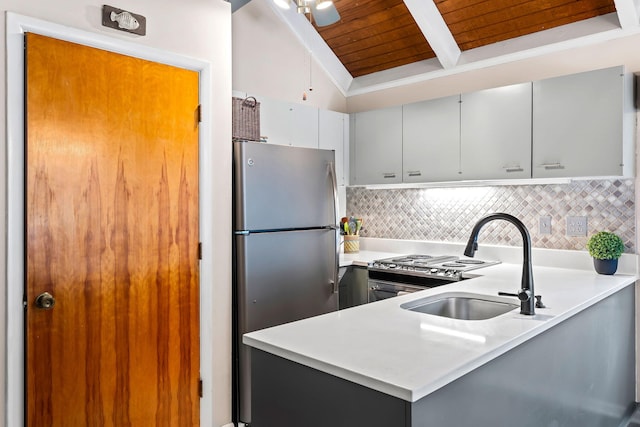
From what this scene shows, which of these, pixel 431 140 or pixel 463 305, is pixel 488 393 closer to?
pixel 463 305

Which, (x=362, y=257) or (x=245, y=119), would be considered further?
(x=362, y=257)

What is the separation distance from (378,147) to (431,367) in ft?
9.24

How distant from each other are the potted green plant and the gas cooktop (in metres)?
0.68

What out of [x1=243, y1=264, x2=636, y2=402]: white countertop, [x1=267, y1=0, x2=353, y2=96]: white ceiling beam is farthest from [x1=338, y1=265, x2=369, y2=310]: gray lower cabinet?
[x1=267, y1=0, x2=353, y2=96]: white ceiling beam

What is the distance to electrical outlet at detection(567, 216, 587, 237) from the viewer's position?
3.05 metres

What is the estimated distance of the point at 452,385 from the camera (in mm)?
1250

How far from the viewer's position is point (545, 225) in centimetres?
322

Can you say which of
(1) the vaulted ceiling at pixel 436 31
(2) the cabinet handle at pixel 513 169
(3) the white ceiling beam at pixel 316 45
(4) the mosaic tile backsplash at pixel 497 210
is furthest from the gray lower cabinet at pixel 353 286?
(3) the white ceiling beam at pixel 316 45

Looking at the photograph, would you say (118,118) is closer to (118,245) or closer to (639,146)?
(118,245)

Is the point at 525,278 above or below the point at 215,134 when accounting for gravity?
below

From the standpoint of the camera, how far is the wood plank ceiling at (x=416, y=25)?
3.05 m

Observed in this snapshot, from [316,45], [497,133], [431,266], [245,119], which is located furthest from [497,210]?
[316,45]

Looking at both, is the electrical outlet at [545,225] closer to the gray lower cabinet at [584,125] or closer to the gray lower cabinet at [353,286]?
the gray lower cabinet at [584,125]

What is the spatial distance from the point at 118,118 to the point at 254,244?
1013 mm
